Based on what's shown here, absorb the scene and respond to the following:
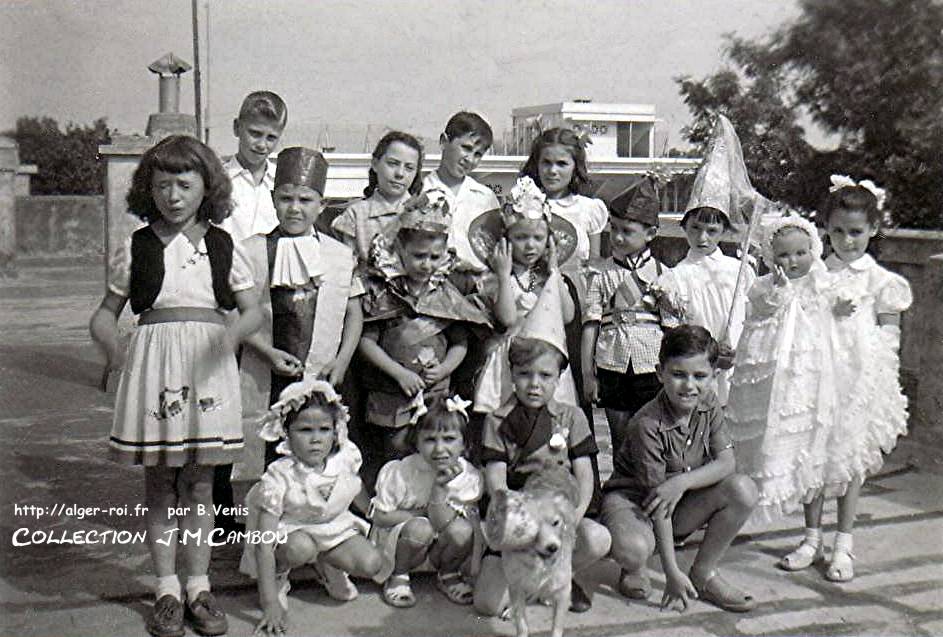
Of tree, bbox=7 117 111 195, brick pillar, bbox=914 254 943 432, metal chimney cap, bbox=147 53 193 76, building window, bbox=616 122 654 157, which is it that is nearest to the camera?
brick pillar, bbox=914 254 943 432

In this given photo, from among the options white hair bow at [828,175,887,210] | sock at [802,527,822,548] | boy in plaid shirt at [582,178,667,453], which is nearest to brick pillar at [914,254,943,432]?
white hair bow at [828,175,887,210]

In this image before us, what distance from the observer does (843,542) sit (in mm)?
4164

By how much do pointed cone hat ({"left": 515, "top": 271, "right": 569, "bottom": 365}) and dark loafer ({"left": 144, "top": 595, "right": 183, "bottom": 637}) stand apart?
1.62m

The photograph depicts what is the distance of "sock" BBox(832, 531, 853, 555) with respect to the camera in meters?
4.15

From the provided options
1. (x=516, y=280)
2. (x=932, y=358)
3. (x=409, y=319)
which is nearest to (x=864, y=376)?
(x=516, y=280)

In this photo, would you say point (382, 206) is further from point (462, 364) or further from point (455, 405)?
point (455, 405)

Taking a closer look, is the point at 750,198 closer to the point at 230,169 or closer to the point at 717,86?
the point at 230,169

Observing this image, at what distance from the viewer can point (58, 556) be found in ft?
13.9

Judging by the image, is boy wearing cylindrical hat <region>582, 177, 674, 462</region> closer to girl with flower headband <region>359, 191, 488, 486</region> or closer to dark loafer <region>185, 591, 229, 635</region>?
girl with flower headband <region>359, 191, 488, 486</region>

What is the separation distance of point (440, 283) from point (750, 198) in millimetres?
1537

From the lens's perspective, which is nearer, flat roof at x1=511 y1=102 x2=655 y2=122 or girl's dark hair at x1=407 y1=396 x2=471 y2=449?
girl's dark hair at x1=407 y1=396 x2=471 y2=449

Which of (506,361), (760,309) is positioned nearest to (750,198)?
(760,309)

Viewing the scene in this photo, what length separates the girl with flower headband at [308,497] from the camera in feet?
12.0

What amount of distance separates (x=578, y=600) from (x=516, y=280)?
1.34m
